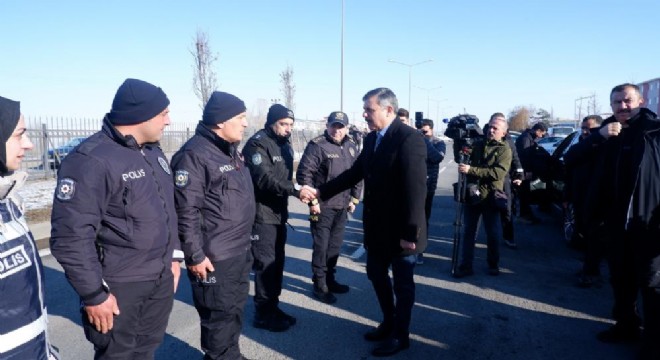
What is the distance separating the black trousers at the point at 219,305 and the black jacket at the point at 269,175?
0.90 meters

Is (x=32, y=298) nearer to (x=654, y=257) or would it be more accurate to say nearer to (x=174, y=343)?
(x=174, y=343)

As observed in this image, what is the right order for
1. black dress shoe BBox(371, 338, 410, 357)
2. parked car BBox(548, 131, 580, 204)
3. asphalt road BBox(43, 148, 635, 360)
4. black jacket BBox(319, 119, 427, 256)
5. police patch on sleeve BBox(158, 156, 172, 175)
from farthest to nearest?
parked car BBox(548, 131, 580, 204) < asphalt road BBox(43, 148, 635, 360) < black dress shoe BBox(371, 338, 410, 357) < black jacket BBox(319, 119, 427, 256) < police patch on sleeve BBox(158, 156, 172, 175)

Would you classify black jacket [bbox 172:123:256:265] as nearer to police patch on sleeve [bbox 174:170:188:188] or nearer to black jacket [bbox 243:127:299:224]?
police patch on sleeve [bbox 174:170:188:188]

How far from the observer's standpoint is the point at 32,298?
5.71 feet

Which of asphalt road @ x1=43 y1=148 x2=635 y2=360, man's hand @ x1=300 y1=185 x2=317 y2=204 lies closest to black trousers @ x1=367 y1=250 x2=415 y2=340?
asphalt road @ x1=43 y1=148 x2=635 y2=360

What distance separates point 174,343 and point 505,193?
13.8 feet

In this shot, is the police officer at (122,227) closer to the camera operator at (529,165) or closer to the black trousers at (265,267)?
the black trousers at (265,267)

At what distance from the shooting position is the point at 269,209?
4020 mm

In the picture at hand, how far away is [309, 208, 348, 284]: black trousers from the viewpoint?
470 centimetres

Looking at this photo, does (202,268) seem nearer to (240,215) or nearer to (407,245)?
(240,215)

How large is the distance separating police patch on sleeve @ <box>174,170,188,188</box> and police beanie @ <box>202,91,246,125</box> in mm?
422

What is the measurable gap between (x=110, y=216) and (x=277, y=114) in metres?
2.14

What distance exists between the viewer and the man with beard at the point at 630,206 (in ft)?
10.3

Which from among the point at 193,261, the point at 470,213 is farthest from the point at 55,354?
the point at 470,213
